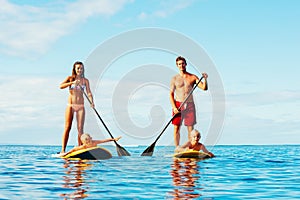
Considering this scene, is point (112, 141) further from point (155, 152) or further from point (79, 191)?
point (79, 191)

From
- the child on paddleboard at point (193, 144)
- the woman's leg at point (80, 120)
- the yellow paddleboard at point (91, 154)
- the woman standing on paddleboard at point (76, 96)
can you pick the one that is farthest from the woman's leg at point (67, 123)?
the child on paddleboard at point (193, 144)

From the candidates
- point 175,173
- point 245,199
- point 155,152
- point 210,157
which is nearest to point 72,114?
point 155,152

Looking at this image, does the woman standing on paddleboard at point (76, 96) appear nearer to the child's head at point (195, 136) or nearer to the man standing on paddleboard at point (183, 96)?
the man standing on paddleboard at point (183, 96)

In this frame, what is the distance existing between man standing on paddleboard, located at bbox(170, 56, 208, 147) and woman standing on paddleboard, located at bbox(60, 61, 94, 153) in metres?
2.37

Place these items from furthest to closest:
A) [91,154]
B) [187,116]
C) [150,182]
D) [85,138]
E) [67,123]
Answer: [67,123] < [187,116] < [85,138] < [91,154] < [150,182]

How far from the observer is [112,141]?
13.4m

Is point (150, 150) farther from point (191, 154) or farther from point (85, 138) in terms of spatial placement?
point (85, 138)

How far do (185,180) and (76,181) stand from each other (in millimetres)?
1796

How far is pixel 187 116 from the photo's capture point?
12.6 meters

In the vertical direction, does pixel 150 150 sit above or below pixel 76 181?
above

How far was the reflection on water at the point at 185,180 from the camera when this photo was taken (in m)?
6.41

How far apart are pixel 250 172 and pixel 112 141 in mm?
5017

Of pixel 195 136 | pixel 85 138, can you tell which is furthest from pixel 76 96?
pixel 195 136

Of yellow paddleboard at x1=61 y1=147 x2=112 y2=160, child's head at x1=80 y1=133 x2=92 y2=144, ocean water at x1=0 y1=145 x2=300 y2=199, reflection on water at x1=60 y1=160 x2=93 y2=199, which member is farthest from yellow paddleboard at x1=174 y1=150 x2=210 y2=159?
reflection on water at x1=60 y1=160 x2=93 y2=199
